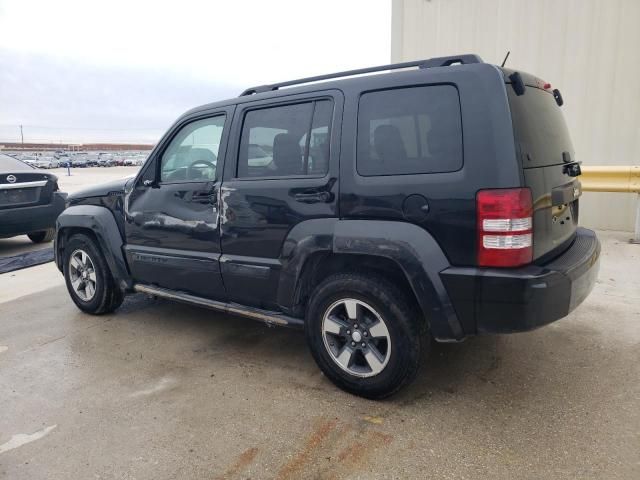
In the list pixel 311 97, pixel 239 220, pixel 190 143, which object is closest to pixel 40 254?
pixel 190 143

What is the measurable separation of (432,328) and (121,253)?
113 inches

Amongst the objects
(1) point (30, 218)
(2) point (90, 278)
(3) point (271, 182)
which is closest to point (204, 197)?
(3) point (271, 182)

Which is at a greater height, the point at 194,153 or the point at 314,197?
the point at 194,153

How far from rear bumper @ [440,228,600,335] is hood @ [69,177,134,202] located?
301 cm

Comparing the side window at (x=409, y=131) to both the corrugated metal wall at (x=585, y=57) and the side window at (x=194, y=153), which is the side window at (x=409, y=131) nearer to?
the side window at (x=194, y=153)

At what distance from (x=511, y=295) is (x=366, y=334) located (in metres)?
0.87

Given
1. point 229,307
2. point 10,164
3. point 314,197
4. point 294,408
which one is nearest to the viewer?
point 294,408

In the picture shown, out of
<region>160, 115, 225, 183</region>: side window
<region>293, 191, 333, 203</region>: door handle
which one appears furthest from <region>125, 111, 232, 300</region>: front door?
<region>293, 191, 333, 203</region>: door handle

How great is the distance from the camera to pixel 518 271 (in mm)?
2537

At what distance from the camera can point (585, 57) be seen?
7.06m

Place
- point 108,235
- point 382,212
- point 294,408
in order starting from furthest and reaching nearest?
point 108,235 → point 294,408 → point 382,212

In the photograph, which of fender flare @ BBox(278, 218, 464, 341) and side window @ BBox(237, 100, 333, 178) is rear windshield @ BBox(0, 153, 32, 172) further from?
fender flare @ BBox(278, 218, 464, 341)

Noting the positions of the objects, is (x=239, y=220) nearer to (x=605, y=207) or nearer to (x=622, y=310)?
(x=622, y=310)

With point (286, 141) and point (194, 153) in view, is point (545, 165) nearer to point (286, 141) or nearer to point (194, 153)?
point (286, 141)
